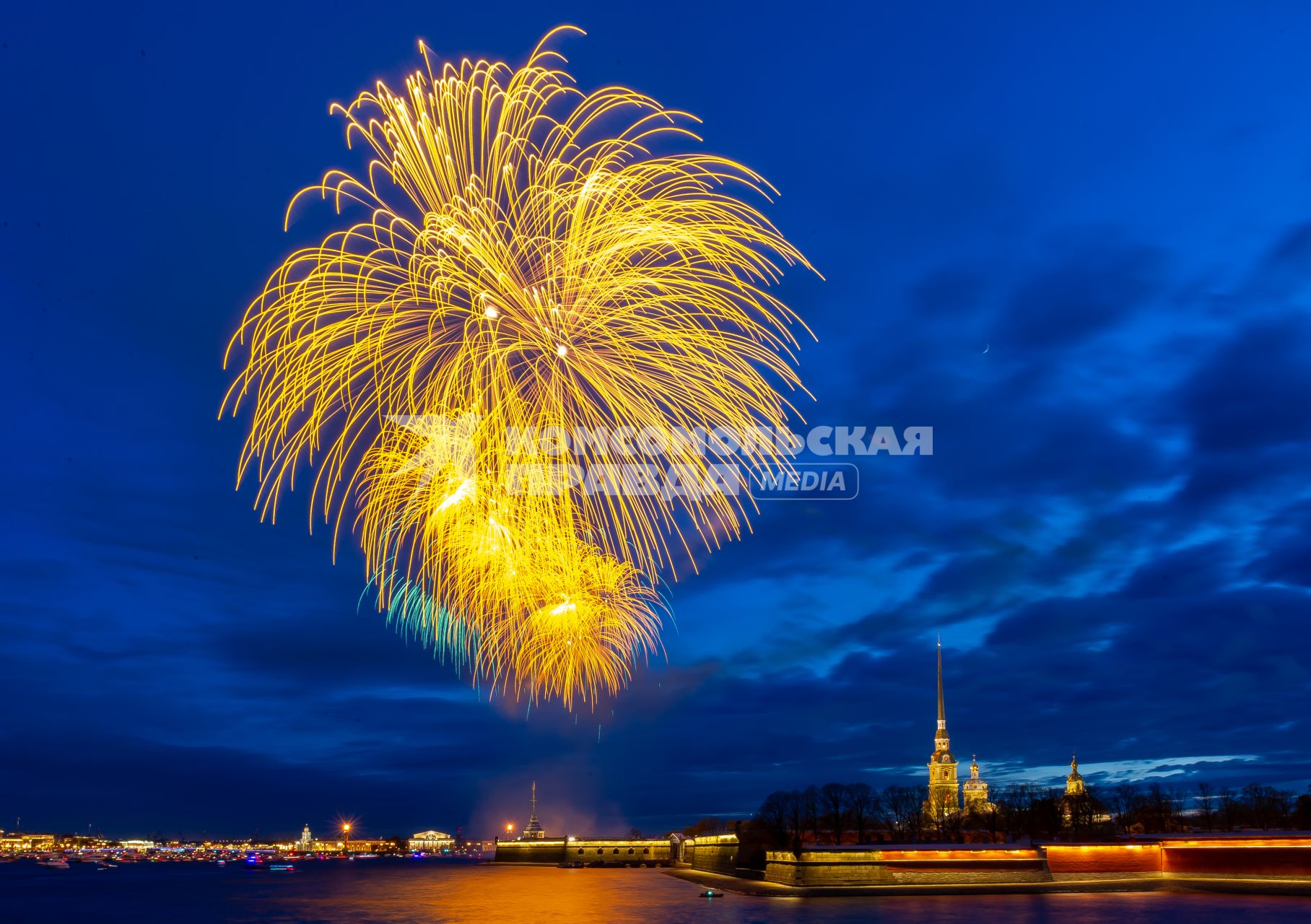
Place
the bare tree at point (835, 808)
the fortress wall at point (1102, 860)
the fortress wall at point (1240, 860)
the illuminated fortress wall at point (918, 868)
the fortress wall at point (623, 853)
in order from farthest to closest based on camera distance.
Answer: the fortress wall at point (623, 853) → the bare tree at point (835, 808) → the fortress wall at point (1102, 860) → the illuminated fortress wall at point (918, 868) → the fortress wall at point (1240, 860)

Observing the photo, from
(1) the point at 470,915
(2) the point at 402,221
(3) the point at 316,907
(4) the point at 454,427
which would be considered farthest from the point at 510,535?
(3) the point at 316,907

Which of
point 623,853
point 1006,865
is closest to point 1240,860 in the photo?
point 1006,865

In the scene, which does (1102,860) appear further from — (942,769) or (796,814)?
(942,769)

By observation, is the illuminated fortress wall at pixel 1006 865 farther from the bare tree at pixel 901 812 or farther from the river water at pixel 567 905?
the bare tree at pixel 901 812

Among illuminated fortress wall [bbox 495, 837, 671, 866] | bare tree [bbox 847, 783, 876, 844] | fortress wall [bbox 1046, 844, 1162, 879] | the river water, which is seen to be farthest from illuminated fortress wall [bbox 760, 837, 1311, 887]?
illuminated fortress wall [bbox 495, 837, 671, 866]

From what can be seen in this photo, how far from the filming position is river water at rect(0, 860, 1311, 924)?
A: 49031 millimetres

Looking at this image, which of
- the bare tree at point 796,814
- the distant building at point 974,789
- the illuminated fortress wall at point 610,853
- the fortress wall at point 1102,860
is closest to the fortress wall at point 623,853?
the illuminated fortress wall at point 610,853

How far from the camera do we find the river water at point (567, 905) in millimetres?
49031

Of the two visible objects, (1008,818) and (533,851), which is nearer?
(1008,818)

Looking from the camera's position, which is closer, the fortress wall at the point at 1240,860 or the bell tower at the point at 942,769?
the fortress wall at the point at 1240,860

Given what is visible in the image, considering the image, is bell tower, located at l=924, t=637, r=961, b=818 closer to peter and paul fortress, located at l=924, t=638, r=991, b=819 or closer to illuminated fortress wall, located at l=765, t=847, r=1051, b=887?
peter and paul fortress, located at l=924, t=638, r=991, b=819

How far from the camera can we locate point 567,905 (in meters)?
62.5

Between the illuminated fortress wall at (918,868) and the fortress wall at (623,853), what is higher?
the illuminated fortress wall at (918,868)

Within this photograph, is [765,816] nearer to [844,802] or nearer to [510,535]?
[844,802]
